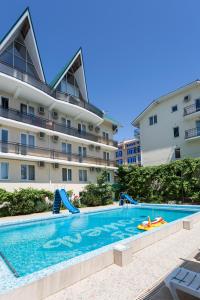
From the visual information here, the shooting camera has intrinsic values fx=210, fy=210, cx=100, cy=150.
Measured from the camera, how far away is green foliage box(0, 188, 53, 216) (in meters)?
16.1

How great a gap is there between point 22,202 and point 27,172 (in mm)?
4080

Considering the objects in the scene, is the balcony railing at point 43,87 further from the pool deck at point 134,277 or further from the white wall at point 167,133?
the pool deck at point 134,277

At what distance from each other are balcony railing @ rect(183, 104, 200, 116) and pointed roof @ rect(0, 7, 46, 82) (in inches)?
732

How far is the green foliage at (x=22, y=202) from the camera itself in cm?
1608

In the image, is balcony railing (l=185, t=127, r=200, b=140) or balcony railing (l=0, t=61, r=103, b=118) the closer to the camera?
balcony railing (l=0, t=61, r=103, b=118)

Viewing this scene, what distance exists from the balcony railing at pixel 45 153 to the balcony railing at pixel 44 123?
238 cm

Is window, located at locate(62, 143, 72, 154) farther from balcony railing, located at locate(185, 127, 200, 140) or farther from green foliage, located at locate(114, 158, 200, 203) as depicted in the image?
balcony railing, located at locate(185, 127, 200, 140)

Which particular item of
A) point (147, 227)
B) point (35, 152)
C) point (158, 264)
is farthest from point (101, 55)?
point (158, 264)

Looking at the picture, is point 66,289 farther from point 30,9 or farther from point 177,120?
point 177,120

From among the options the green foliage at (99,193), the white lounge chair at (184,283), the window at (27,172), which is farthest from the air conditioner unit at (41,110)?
the white lounge chair at (184,283)

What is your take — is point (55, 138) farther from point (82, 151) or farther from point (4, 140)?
point (4, 140)

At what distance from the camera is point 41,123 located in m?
21.6

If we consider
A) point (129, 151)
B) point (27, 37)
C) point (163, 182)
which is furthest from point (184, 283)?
point (129, 151)

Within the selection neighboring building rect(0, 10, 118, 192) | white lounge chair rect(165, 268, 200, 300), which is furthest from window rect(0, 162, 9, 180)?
white lounge chair rect(165, 268, 200, 300)
